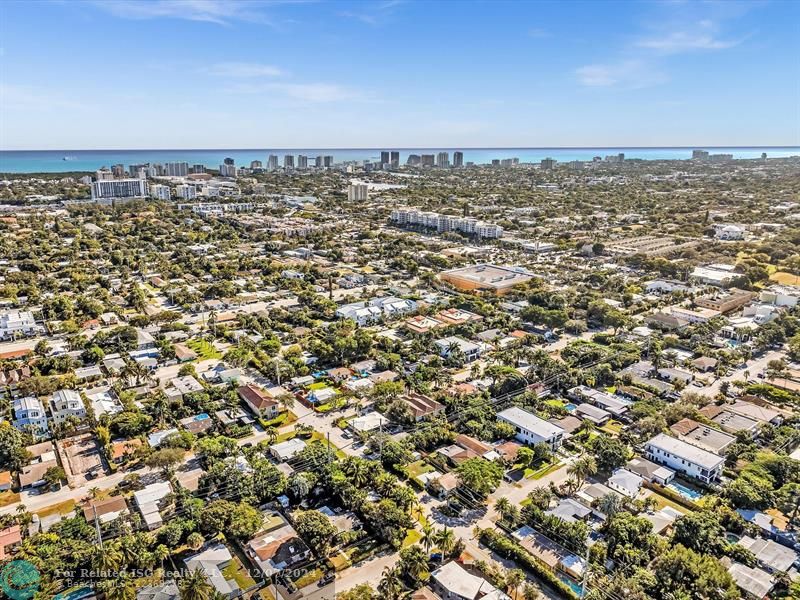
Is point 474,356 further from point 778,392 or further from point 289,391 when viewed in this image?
point 778,392

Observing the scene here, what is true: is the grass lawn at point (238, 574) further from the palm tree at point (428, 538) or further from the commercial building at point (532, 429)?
the commercial building at point (532, 429)

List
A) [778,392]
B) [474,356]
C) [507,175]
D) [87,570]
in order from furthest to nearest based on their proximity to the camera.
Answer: [507,175] → [474,356] → [778,392] → [87,570]

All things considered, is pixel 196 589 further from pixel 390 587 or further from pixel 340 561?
pixel 390 587

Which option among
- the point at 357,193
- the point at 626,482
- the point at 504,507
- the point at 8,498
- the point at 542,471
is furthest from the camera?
the point at 357,193

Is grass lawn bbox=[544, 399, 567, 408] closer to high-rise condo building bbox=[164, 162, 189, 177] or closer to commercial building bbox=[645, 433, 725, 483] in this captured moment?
commercial building bbox=[645, 433, 725, 483]

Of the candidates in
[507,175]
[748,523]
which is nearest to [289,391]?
[748,523]

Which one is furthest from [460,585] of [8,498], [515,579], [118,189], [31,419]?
[118,189]

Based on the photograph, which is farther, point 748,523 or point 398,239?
point 398,239
